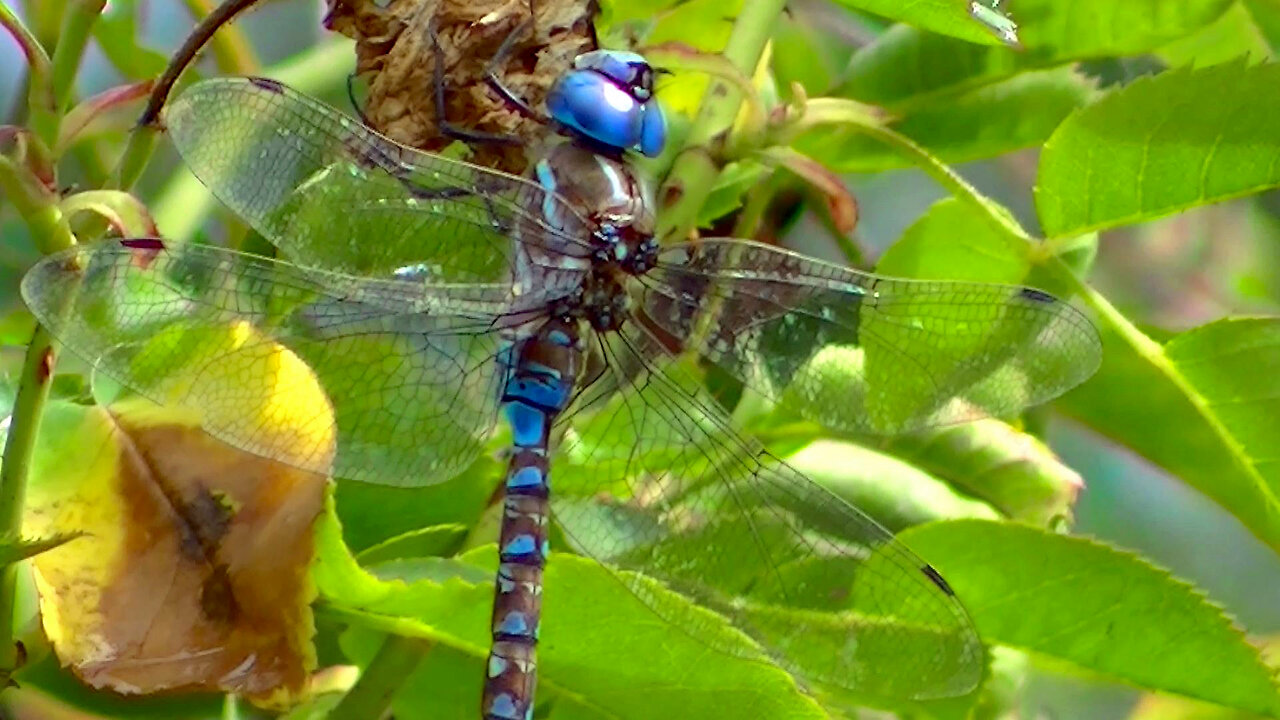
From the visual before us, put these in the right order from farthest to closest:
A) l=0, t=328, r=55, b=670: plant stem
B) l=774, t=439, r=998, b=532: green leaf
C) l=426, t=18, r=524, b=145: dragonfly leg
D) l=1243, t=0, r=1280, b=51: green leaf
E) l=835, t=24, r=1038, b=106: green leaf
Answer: l=1243, t=0, r=1280, b=51: green leaf, l=835, t=24, r=1038, b=106: green leaf, l=774, t=439, r=998, b=532: green leaf, l=426, t=18, r=524, b=145: dragonfly leg, l=0, t=328, r=55, b=670: plant stem

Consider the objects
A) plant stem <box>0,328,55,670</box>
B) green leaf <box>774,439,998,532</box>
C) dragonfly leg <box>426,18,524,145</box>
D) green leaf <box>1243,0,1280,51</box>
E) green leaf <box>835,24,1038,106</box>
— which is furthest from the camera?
green leaf <box>1243,0,1280,51</box>

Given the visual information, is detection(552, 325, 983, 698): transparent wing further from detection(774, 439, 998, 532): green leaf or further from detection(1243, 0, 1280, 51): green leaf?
detection(1243, 0, 1280, 51): green leaf

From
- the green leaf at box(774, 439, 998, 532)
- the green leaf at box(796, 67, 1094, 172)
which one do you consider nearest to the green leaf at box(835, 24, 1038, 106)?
the green leaf at box(796, 67, 1094, 172)

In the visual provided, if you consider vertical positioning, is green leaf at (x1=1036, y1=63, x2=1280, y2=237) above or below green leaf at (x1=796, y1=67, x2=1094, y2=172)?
below

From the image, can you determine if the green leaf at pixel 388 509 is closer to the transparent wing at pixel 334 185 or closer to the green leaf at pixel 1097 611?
the transparent wing at pixel 334 185

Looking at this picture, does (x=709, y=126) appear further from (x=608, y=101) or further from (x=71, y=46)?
(x=71, y=46)

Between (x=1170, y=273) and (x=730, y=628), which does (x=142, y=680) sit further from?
(x=1170, y=273)
